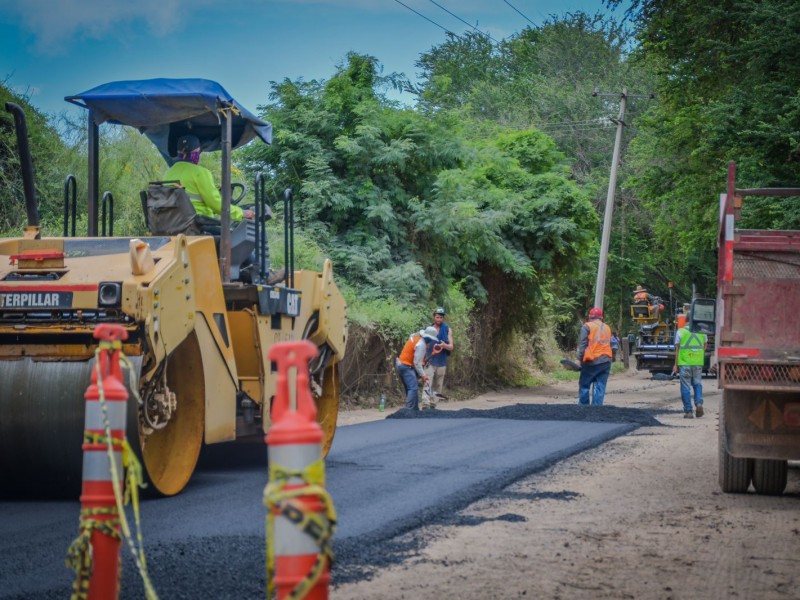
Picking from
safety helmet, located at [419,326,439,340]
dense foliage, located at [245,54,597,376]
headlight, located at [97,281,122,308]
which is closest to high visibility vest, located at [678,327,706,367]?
safety helmet, located at [419,326,439,340]

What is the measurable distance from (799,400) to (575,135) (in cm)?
4469

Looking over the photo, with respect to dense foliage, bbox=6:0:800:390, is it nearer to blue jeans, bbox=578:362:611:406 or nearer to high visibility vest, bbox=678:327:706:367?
high visibility vest, bbox=678:327:706:367

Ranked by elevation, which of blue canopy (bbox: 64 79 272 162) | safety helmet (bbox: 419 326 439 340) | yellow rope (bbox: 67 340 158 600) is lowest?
safety helmet (bbox: 419 326 439 340)

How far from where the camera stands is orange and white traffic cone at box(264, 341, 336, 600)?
293 centimetres

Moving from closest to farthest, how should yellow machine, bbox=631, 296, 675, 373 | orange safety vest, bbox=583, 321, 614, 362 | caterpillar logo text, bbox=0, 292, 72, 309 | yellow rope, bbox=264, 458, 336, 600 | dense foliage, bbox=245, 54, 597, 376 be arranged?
1. yellow rope, bbox=264, 458, 336, 600
2. caterpillar logo text, bbox=0, 292, 72, 309
3. orange safety vest, bbox=583, 321, 614, 362
4. dense foliage, bbox=245, 54, 597, 376
5. yellow machine, bbox=631, 296, 675, 373

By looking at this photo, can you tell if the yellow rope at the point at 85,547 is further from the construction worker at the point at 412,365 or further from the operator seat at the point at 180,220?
the construction worker at the point at 412,365

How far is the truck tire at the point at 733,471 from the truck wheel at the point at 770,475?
78 mm

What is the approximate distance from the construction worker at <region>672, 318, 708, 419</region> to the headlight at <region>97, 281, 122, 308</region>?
41.7 feet

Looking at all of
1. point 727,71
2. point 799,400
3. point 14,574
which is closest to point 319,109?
point 727,71

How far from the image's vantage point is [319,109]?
80.9 feet

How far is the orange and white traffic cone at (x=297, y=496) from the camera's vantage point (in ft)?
9.60

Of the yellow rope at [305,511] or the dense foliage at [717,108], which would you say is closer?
the yellow rope at [305,511]

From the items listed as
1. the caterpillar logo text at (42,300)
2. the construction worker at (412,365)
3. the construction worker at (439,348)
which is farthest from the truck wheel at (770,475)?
the construction worker at (439,348)

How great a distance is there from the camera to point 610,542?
296 inches
